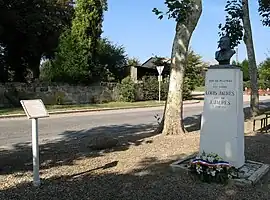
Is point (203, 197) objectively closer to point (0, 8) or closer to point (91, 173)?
point (91, 173)

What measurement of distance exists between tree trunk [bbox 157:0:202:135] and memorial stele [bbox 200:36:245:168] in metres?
3.69

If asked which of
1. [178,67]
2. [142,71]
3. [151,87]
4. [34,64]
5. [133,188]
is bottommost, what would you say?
[133,188]

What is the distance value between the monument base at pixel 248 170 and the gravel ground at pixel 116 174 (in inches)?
4.3

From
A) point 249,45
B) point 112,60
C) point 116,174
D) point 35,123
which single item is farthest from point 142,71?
point 35,123

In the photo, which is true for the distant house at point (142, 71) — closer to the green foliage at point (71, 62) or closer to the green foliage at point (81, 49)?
the green foliage at point (81, 49)

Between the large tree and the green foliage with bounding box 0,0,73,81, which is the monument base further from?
the green foliage with bounding box 0,0,73,81

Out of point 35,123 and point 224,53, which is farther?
point 224,53

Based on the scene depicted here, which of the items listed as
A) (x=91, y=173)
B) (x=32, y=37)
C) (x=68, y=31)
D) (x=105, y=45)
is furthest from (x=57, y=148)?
(x=105, y=45)

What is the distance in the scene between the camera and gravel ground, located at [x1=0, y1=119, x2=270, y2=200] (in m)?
5.30

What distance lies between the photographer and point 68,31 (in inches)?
1131

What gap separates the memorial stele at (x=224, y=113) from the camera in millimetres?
6461

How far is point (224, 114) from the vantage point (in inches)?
257

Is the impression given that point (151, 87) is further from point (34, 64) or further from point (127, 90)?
point (34, 64)

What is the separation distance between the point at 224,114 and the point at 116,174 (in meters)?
2.12
